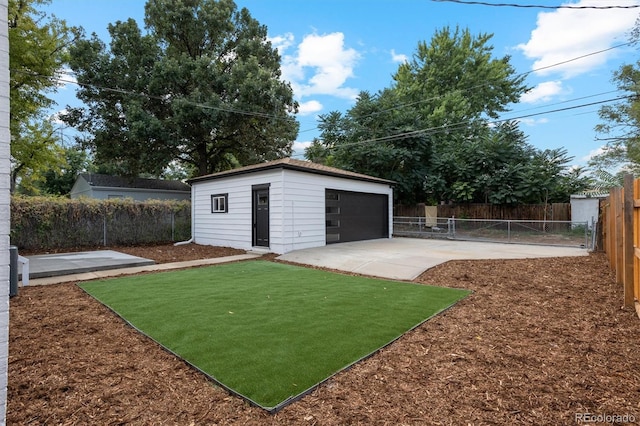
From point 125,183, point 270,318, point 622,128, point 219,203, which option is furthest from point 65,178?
point 622,128

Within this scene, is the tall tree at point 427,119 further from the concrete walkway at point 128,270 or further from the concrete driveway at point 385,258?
the concrete walkway at point 128,270

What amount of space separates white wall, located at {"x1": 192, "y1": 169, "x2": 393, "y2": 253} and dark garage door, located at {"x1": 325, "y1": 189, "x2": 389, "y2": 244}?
1.16 ft

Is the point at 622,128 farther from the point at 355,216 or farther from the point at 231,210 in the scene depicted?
the point at 231,210

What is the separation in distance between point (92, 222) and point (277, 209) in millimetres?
7058

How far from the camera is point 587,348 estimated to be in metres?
2.96

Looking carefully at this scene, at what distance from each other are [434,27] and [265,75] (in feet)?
64.0

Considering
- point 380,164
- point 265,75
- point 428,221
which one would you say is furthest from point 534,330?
point 265,75

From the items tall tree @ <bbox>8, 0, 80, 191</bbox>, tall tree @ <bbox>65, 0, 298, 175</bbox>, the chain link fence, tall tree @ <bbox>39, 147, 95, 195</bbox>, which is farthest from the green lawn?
tall tree @ <bbox>39, 147, 95, 195</bbox>

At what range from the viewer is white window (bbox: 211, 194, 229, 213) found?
36.3 ft

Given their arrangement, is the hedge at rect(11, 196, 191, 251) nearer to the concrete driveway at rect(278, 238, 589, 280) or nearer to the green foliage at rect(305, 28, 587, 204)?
the concrete driveway at rect(278, 238, 589, 280)

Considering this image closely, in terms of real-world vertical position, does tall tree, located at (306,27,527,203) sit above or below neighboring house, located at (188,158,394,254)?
above

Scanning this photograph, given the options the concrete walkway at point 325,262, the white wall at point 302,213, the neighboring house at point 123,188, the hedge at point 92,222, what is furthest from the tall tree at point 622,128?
the neighboring house at point 123,188

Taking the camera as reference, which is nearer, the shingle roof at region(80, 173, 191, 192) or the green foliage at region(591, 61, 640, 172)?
the green foliage at region(591, 61, 640, 172)

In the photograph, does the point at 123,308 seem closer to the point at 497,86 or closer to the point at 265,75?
the point at 265,75
